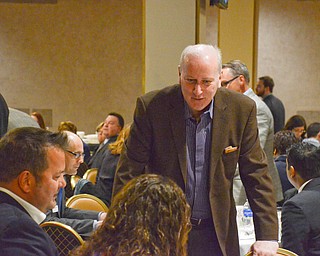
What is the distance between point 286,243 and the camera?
3221 mm

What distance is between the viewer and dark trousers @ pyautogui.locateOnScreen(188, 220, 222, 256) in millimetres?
2678

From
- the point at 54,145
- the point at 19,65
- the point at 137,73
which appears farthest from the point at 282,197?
the point at 19,65

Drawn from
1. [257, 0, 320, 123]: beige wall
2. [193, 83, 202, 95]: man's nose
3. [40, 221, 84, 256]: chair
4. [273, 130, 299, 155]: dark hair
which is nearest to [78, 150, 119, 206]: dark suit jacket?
[273, 130, 299, 155]: dark hair

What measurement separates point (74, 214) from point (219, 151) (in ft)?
5.56

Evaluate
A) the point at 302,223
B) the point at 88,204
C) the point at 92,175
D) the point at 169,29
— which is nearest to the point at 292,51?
the point at 92,175

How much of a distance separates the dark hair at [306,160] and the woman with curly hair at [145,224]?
6.67ft

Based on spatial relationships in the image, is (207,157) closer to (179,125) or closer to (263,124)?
(179,125)

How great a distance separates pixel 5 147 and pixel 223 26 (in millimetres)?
6472

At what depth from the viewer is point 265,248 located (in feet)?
8.63

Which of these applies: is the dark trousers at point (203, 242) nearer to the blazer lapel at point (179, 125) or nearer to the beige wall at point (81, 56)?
the blazer lapel at point (179, 125)

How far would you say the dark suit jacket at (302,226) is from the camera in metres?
3.20

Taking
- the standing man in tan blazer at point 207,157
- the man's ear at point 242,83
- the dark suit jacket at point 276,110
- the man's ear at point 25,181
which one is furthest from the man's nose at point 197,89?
the dark suit jacket at point 276,110

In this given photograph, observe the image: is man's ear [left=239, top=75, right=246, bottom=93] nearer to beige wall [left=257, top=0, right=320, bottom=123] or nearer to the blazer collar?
the blazer collar

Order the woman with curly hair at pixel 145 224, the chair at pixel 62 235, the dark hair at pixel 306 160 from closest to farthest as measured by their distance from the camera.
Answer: the woman with curly hair at pixel 145 224
the chair at pixel 62 235
the dark hair at pixel 306 160
